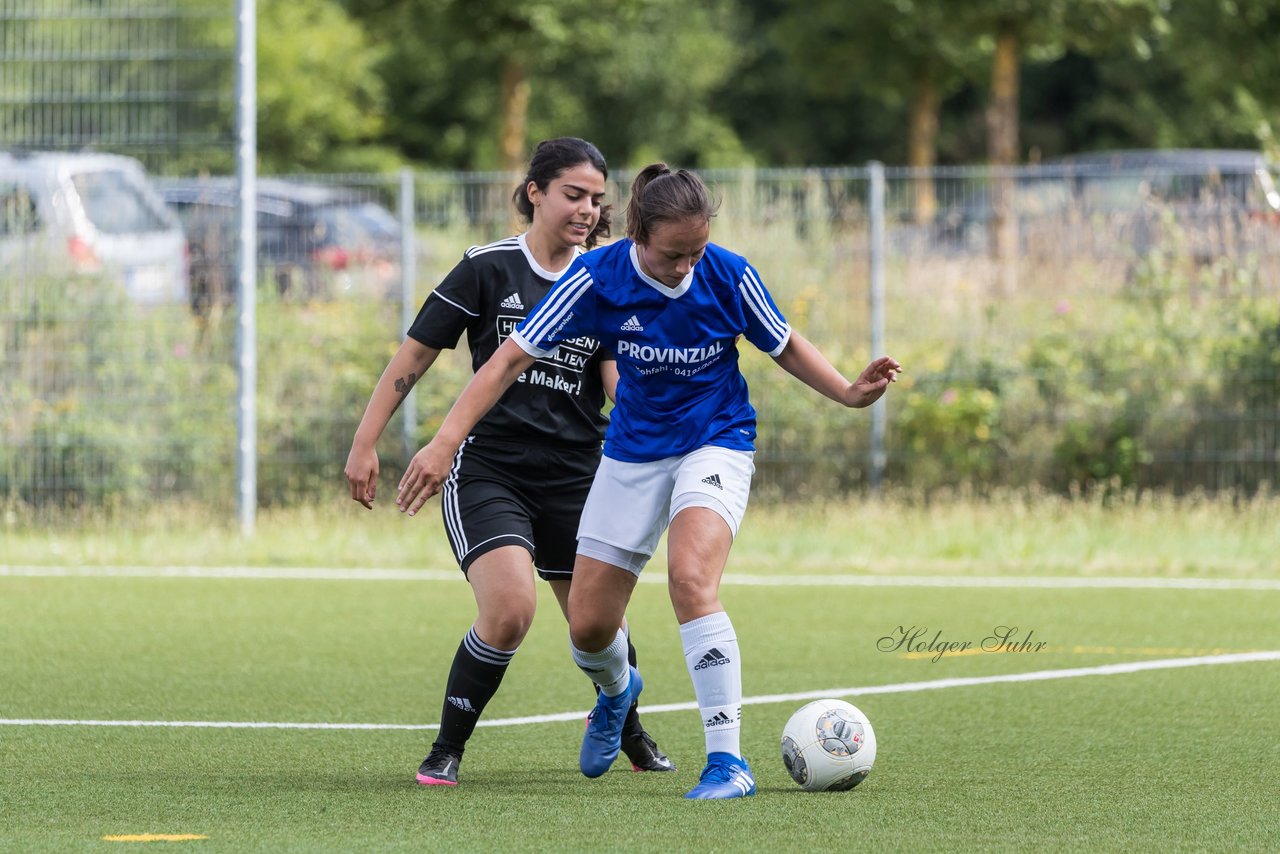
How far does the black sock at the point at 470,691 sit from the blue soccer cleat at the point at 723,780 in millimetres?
746

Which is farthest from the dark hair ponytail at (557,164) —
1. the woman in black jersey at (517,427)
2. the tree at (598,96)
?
the tree at (598,96)

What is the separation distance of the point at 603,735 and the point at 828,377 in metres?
1.28

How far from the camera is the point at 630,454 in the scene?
5711 mm

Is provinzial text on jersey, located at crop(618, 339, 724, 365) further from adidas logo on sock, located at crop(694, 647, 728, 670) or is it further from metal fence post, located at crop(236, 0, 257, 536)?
metal fence post, located at crop(236, 0, 257, 536)

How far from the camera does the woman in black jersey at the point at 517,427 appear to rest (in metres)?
5.96

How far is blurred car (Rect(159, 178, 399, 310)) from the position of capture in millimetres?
13664

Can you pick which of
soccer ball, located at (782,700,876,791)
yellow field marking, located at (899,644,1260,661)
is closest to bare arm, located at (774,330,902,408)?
soccer ball, located at (782,700,876,791)

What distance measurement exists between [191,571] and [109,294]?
2.57 metres

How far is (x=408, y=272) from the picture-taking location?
1386cm

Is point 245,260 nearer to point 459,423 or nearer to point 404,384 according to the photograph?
point 404,384

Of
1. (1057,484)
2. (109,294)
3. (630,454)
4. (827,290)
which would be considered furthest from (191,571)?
(630,454)

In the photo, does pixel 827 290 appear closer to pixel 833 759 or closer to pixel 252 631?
pixel 252 631

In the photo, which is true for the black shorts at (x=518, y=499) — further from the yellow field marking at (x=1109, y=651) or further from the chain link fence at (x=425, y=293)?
the chain link fence at (x=425, y=293)

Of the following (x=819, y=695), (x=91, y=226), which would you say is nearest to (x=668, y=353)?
(x=819, y=695)
